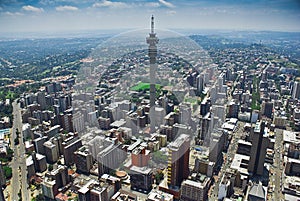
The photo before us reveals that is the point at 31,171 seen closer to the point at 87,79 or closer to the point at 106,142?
the point at 106,142

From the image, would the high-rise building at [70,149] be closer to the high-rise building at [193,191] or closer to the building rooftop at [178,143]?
the building rooftop at [178,143]

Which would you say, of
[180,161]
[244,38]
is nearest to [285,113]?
[180,161]

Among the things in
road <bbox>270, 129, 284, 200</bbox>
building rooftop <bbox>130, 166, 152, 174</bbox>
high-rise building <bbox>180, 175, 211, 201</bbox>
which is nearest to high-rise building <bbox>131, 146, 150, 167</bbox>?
building rooftop <bbox>130, 166, 152, 174</bbox>

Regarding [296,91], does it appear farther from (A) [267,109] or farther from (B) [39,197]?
(B) [39,197]

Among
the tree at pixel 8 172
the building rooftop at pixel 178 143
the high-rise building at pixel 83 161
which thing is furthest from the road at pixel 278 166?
the tree at pixel 8 172

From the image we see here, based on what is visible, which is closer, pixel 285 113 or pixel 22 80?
pixel 285 113

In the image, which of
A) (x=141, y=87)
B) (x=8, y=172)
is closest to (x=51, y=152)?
(x=8, y=172)

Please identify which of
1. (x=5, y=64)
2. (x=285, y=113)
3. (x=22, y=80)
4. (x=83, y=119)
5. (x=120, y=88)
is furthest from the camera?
(x=5, y=64)

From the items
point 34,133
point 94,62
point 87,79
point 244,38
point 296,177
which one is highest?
point 244,38
